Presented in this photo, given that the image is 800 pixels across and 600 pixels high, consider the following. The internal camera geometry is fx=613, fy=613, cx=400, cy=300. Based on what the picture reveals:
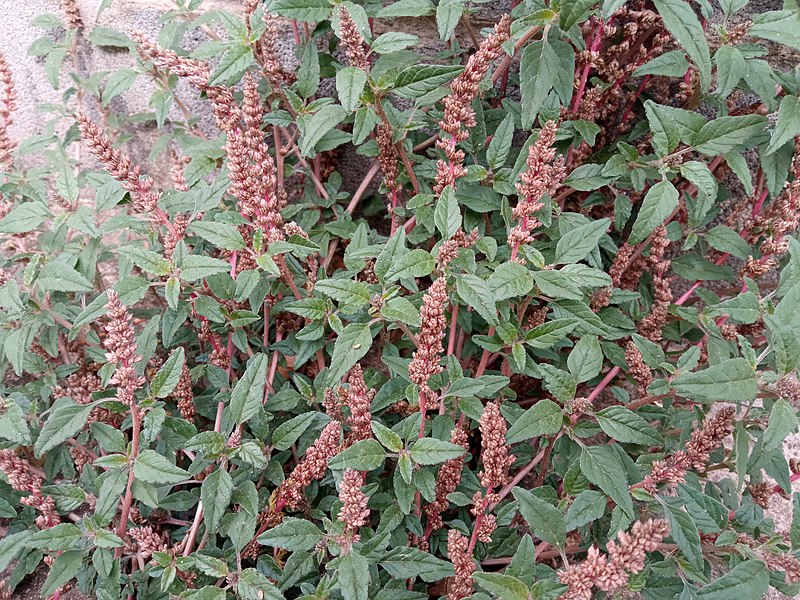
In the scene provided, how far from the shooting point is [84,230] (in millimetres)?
1555

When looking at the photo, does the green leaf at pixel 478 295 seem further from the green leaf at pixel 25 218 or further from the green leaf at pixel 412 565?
the green leaf at pixel 25 218

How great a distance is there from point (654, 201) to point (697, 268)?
0.48m

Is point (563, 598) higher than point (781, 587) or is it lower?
higher

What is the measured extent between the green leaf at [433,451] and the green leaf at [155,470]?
18.5 inches

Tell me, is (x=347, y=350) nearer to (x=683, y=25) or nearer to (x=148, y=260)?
(x=148, y=260)

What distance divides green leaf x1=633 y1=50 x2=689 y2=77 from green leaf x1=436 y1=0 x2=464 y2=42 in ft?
1.49

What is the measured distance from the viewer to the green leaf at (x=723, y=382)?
1.08m

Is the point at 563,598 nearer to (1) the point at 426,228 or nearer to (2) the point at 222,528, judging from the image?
(2) the point at 222,528

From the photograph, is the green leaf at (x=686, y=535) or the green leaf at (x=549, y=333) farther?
the green leaf at (x=549, y=333)

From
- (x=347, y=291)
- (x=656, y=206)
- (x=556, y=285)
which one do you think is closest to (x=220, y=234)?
(x=347, y=291)

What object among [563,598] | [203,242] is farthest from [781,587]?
[203,242]

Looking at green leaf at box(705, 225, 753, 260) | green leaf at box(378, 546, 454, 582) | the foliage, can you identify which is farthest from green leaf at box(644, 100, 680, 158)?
green leaf at box(378, 546, 454, 582)

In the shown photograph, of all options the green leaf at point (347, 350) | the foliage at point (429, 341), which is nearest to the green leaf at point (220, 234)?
the foliage at point (429, 341)

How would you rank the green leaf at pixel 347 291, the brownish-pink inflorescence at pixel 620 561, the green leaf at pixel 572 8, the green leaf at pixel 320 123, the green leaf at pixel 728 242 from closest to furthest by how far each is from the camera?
the brownish-pink inflorescence at pixel 620 561, the green leaf at pixel 572 8, the green leaf at pixel 347 291, the green leaf at pixel 320 123, the green leaf at pixel 728 242
